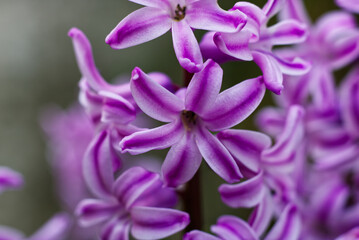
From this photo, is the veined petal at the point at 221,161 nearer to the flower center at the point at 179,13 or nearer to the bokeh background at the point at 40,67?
the flower center at the point at 179,13

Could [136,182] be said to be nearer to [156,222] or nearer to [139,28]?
[156,222]

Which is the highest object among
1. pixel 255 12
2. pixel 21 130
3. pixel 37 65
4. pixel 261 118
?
pixel 255 12

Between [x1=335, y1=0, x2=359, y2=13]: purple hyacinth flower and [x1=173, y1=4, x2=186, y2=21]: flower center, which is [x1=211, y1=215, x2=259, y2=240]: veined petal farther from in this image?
[x1=335, y1=0, x2=359, y2=13]: purple hyacinth flower

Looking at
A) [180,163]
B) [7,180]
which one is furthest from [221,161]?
[7,180]

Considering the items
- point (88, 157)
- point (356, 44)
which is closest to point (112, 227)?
point (88, 157)

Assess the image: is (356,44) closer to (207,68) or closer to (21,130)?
(207,68)

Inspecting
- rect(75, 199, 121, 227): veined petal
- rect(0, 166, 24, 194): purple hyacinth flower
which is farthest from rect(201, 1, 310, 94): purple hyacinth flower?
rect(0, 166, 24, 194): purple hyacinth flower

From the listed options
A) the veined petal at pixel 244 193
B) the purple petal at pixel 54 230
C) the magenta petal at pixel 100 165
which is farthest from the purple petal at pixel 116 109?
the purple petal at pixel 54 230
